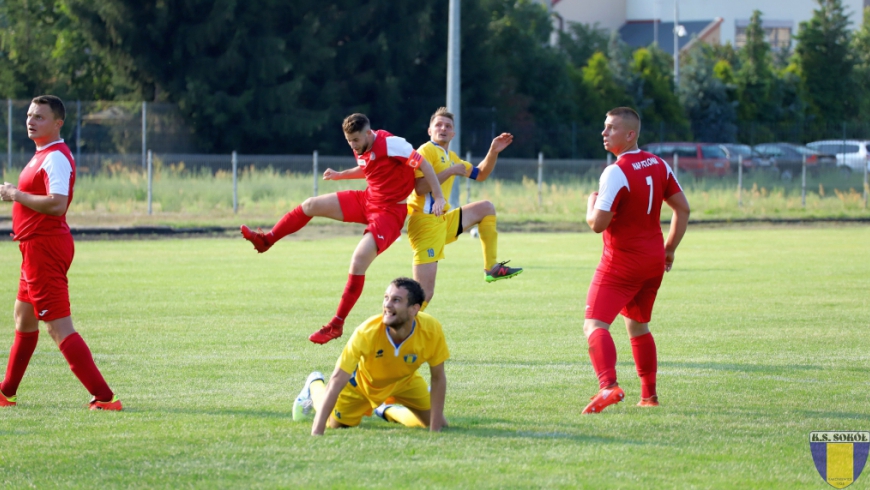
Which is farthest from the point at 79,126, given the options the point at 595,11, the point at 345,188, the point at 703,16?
the point at 703,16

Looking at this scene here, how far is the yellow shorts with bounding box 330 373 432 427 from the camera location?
6.39 meters

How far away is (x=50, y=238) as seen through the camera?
681 cm

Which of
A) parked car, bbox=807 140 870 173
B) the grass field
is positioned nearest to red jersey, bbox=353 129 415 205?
the grass field

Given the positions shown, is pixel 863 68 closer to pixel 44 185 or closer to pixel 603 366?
pixel 603 366

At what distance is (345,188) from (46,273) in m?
A: 23.6

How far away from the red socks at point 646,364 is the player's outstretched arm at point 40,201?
3.94 meters

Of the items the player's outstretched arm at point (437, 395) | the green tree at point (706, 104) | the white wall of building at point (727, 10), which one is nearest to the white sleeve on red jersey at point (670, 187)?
the player's outstretched arm at point (437, 395)

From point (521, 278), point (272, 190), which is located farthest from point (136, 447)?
point (272, 190)

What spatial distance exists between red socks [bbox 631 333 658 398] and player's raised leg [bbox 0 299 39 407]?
417 cm

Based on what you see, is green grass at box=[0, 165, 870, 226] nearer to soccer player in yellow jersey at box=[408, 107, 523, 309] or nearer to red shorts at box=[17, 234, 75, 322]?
soccer player in yellow jersey at box=[408, 107, 523, 309]

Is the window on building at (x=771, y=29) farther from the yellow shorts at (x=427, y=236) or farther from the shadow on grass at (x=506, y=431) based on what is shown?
the shadow on grass at (x=506, y=431)

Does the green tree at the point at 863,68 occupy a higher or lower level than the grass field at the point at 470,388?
higher

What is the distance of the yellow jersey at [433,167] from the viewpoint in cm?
920

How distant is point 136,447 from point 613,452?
2.67 meters
